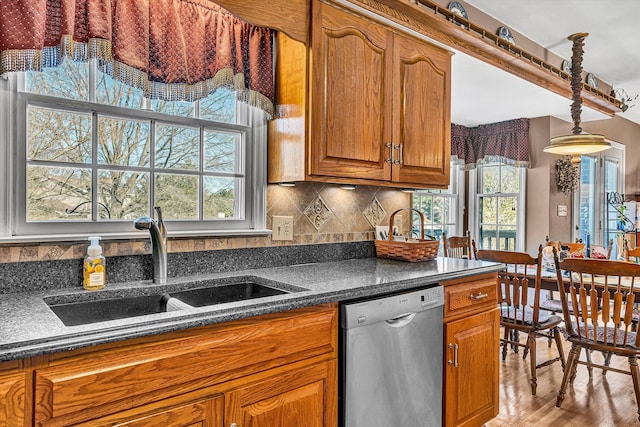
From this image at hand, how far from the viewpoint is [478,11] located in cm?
288

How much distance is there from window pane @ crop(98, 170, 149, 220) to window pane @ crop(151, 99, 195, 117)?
289mm

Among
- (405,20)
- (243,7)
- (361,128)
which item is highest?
(405,20)

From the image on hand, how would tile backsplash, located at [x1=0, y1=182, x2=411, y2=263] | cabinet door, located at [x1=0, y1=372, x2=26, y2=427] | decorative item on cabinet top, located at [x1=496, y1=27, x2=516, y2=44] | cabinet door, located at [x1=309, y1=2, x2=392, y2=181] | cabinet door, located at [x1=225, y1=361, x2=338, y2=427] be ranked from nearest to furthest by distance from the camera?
1. cabinet door, located at [x1=0, y1=372, x2=26, y2=427]
2. cabinet door, located at [x1=225, y1=361, x2=338, y2=427]
3. tile backsplash, located at [x1=0, y1=182, x2=411, y2=263]
4. cabinet door, located at [x1=309, y1=2, x2=392, y2=181]
5. decorative item on cabinet top, located at [x1=496, y1=27, x2=516, y2=44]

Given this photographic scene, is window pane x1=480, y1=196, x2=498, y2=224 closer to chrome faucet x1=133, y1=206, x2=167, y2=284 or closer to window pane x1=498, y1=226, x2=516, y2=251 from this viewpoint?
window pane x1=498, y1=226, x2=516, y2=251

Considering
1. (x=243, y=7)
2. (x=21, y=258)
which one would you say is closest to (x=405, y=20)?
(x=243, y=7)

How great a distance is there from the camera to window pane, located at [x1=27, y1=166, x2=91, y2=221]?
154 cm

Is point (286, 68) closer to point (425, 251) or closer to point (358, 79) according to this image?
point (358, 79)

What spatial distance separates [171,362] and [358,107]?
4.69 feet

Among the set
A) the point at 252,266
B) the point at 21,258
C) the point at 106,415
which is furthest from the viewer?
the point at 252,266

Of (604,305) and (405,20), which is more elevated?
(405,20)

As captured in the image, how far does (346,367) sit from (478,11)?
254 centimetres

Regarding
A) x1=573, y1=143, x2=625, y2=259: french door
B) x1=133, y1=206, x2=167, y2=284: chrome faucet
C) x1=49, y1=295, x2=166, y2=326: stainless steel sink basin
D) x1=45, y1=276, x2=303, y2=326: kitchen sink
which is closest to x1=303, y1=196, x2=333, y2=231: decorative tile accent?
x1=45, y1=276, x2=303, y2=326: kitchen sink

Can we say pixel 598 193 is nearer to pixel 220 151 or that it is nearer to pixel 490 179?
pixel 490 179

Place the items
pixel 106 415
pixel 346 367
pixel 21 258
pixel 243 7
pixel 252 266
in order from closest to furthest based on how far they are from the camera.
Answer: pixel 106 415
pixel 21 258
pixel 346 367
pixel 243 7
pixel 252 266
